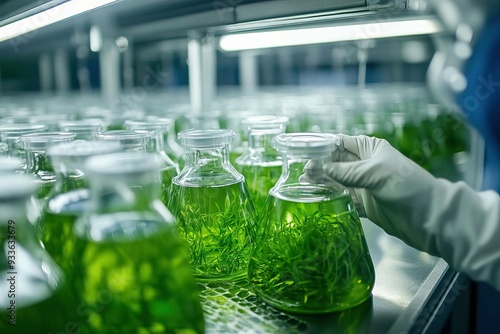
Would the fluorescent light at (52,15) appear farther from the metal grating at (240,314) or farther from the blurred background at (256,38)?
the metal grating at (240,314)

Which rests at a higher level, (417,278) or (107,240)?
(107,240)

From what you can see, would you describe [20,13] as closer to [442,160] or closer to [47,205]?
[47,205]

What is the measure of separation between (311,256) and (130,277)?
0.93ft

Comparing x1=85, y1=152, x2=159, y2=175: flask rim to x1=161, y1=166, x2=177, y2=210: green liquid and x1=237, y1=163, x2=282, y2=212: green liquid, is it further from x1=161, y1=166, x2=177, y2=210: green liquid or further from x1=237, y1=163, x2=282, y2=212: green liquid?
x1=237, y1=163, x2=282, y2=212: green liquid

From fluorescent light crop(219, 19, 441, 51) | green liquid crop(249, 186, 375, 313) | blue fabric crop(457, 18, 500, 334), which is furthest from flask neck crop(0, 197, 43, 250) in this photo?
blue fabric crop(457, 18, 500, 334)

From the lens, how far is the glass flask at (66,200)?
0.61 m

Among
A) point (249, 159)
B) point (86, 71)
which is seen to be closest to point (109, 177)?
point (249, 159)

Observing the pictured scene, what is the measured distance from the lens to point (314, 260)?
0.68m

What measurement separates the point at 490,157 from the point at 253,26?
993 mm

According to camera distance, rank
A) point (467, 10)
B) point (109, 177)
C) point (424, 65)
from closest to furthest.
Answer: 1. point (109, 177)
2. point (467, 10)
3. point (424, 65)

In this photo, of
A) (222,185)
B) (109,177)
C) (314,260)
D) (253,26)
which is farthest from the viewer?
(253,26)

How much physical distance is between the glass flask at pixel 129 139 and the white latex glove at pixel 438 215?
40 centimetres

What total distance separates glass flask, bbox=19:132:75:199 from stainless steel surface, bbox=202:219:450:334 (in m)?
0.32

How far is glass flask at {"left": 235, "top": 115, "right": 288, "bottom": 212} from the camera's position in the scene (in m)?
0.98
